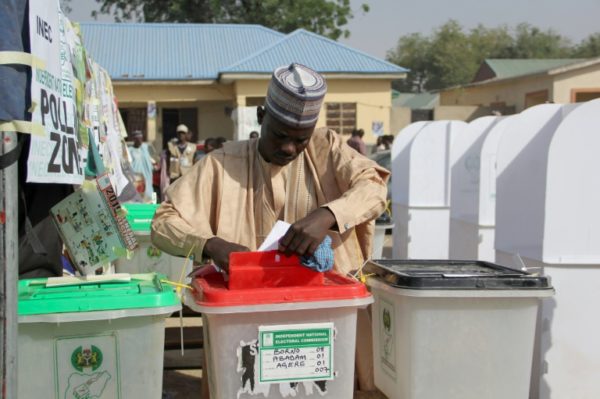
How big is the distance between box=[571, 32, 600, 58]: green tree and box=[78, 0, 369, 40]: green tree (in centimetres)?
5061

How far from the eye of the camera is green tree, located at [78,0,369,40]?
36.7m

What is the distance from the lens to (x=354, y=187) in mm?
2955

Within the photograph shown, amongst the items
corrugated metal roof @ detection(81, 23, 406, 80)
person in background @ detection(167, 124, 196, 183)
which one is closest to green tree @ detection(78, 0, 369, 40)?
corrugated metal roof @ detection(81, 23, 406, 80)

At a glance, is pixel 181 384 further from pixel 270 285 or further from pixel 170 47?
pixel 170 47

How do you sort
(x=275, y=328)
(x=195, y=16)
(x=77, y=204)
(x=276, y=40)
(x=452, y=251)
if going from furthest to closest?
1. (x=195, y=16)
2. (x=276, y=40)
3. (x=452, y=251)
4. (x=77, y=204)
5. (x=275, y=328)

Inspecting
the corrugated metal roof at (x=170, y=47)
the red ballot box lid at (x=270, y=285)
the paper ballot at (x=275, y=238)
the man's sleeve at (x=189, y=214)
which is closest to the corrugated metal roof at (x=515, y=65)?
the corrugated metal roof at (x=170, y=47)

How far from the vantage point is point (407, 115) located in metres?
28.5

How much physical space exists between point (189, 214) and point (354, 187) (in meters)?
0.65

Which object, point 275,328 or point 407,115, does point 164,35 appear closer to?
point 407,115

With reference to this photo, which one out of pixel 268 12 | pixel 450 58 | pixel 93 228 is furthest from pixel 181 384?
pixel 450 58

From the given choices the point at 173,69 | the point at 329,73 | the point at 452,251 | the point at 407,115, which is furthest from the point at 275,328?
the point at 407,115

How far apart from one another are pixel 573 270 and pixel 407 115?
81.1 ft

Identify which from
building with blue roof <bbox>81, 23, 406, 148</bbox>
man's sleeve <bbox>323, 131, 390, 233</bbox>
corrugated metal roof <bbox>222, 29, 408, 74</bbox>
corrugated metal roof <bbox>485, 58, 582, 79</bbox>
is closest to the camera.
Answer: man's sleeve <bbox>323, 131, 390, 233</bbox>

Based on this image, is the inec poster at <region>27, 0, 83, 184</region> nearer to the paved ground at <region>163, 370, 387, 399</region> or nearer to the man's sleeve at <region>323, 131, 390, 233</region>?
the man's sleeve at <region>323, 131, 390, 233</region>
